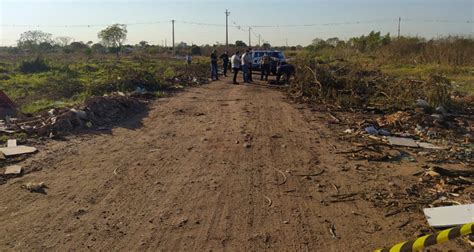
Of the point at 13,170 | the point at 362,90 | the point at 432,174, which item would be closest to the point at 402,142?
the point at 432,174

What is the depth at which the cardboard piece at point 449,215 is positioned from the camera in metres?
4.81

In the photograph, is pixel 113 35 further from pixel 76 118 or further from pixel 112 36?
pixel 76 118

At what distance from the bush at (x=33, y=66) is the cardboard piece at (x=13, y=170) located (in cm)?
2494

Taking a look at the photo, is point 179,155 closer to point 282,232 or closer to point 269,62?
point 282,232

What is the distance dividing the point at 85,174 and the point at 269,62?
14785 mm

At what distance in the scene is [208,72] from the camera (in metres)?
26.5

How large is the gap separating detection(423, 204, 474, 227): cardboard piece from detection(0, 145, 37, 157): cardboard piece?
676 cm

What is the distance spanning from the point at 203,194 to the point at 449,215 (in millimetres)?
3049

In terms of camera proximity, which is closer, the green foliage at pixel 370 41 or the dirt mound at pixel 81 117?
the dirt mound at pixel 81 117

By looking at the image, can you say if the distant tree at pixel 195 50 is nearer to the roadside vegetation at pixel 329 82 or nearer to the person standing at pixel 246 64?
the roadside vegetation at pixel 329 82

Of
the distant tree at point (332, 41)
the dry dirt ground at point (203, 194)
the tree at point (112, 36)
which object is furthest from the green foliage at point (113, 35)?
the dry dirt ground at point (203, 194)

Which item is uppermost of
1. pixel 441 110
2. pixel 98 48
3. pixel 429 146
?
pixel 98 48

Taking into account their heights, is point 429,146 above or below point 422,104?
below

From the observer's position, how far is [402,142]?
28.7 ft
